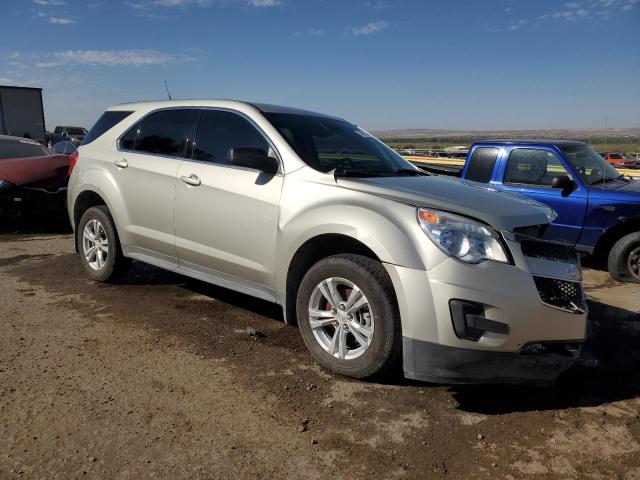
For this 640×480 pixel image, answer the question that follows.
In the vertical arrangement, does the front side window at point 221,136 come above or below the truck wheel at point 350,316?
above

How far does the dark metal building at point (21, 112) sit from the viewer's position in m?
24.5

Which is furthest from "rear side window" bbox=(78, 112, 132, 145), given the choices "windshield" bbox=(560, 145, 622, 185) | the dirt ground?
"windshield" bbox=(560, 145, 622, 185)

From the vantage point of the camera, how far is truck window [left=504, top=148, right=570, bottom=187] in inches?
271

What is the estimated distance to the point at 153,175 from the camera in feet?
15.3

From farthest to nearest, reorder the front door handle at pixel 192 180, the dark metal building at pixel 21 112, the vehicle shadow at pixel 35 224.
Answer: the dark metal building at pixel 21 112
the vehicle shadow at pixel 35 224
the front door handle at pixel 192 180

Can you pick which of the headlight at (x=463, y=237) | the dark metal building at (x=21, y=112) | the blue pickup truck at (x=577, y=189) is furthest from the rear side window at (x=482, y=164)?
the dark metal building at (x=21, y=112)

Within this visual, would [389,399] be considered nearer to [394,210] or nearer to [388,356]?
[388,356]

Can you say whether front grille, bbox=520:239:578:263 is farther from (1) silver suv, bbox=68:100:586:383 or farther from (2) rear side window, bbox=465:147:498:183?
(2) rear side window, bbox=465:147:498:183

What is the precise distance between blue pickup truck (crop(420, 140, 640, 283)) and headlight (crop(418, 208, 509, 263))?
3396 mm

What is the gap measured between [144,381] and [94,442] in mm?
689

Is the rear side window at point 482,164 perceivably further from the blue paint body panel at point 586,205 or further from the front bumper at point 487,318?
the front bumper at point 487,318

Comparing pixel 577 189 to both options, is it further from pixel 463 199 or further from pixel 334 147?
pixel 463 199

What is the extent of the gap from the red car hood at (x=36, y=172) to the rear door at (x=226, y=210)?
5.16 meters

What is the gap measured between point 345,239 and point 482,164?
176 inches
